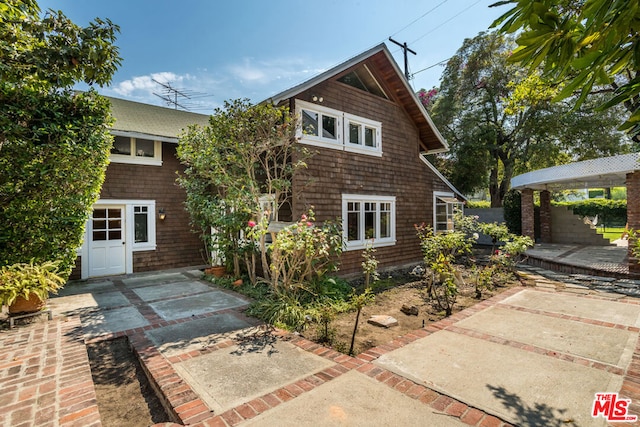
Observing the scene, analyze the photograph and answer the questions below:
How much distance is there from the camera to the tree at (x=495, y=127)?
17297 mm

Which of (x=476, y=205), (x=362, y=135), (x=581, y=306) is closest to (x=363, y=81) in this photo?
(x=362, y=135)

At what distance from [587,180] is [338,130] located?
10839 mm

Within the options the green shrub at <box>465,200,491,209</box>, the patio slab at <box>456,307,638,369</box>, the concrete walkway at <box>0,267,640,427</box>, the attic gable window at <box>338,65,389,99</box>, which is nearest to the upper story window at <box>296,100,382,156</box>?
the attic gable window at <box>338,65,389,99</box>

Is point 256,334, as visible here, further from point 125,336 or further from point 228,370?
point 125,336

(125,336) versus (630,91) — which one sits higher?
Result: (630,91)

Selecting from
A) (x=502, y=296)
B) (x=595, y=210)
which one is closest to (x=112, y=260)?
(x=502, y=296)

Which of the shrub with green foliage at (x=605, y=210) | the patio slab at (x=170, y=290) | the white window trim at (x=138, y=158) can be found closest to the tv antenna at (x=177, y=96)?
the white window trim at (x=138, y=158)

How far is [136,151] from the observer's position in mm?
9844

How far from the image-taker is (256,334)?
15.9 ft

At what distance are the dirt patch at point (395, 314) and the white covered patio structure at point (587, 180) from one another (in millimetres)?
4038

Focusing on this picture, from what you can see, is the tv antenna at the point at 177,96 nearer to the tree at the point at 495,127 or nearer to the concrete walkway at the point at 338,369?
the concrete walkway at the point at 338,369

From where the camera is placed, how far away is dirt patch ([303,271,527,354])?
474cm

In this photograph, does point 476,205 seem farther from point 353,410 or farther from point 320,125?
point 353,410

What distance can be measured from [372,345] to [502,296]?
4.33 m
